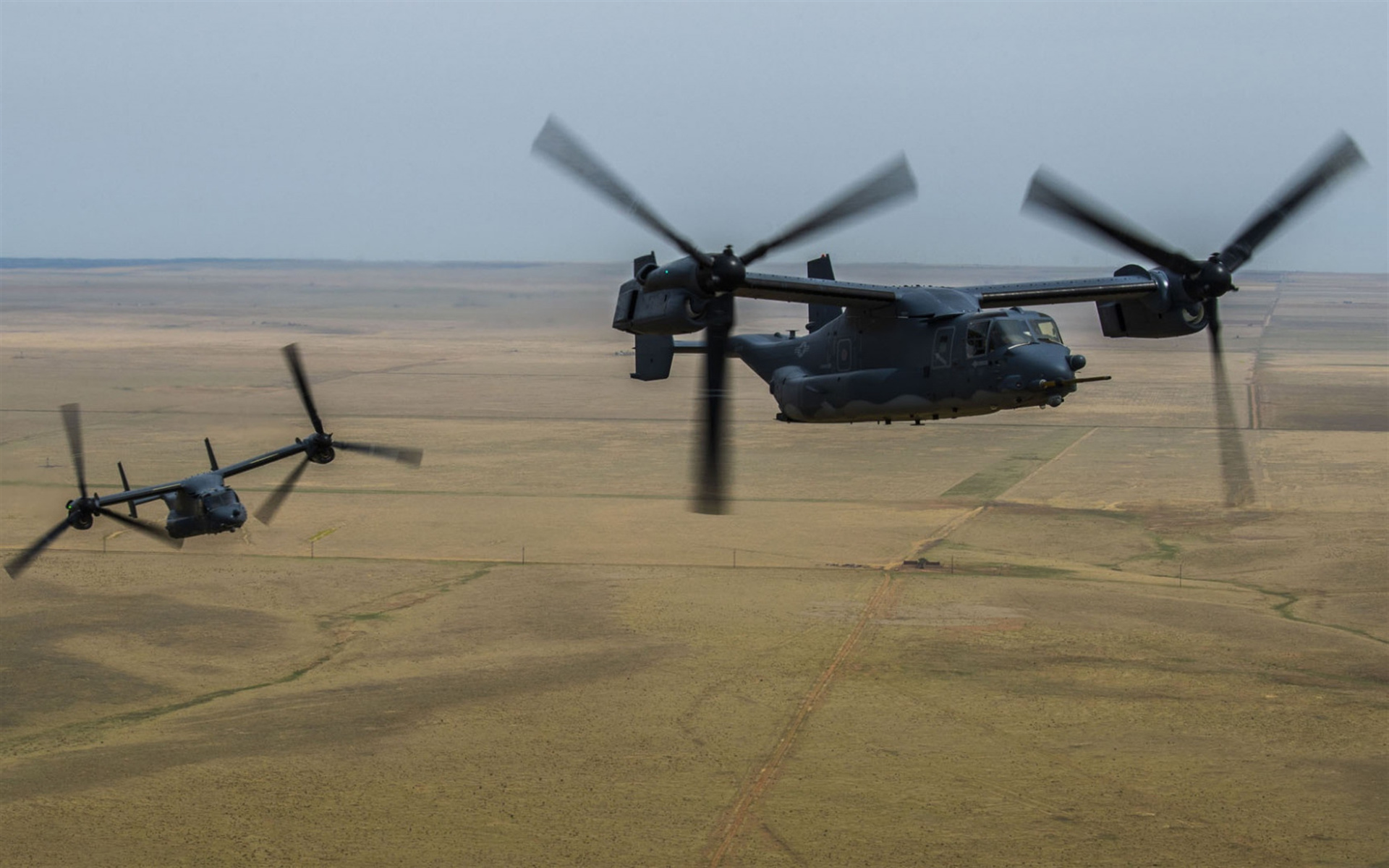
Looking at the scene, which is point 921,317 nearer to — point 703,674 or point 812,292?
point 812,292

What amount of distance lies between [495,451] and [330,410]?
4399 centimetres

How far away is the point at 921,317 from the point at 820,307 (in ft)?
29.1

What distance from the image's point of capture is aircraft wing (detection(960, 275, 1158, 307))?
48.4m

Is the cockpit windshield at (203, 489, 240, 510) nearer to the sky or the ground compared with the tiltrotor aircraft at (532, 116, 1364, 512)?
nearer to the ground

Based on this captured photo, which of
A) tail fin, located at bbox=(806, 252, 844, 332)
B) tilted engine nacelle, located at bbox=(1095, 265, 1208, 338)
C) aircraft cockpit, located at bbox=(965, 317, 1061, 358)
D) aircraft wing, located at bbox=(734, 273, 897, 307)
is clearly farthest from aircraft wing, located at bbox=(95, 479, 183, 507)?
tilted engine nacelle, located at bbox=(1095, 265, 1208, 338)

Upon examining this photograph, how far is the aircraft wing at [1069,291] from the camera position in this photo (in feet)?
159

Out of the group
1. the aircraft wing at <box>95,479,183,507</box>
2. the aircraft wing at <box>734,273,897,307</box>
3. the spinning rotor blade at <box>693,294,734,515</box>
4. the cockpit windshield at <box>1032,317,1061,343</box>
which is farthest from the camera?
the aircraft wing at <box>95,479,183,507</box>

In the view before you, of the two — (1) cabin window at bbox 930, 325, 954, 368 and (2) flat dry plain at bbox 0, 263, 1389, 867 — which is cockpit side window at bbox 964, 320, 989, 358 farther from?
(2) flat dry plain at bbox 0, 263, 1389, 867

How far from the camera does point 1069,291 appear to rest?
48219mm

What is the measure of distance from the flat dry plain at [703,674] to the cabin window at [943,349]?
93.9 feet

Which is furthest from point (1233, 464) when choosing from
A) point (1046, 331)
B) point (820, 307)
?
point (1046, 331)

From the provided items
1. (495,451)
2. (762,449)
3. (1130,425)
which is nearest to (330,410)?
(495,451)

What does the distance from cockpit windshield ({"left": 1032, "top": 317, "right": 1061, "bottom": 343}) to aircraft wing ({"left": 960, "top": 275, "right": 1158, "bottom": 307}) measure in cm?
114

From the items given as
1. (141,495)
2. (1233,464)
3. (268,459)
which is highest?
(268,459)
